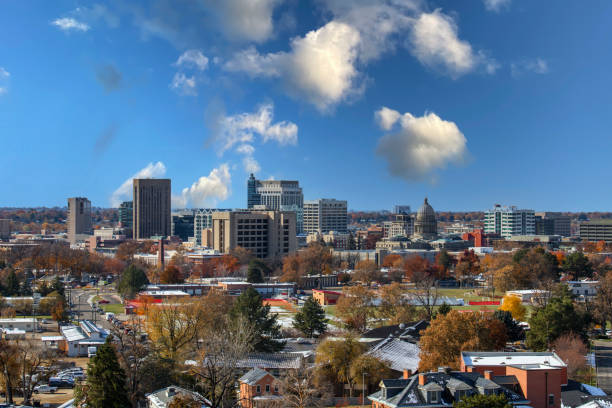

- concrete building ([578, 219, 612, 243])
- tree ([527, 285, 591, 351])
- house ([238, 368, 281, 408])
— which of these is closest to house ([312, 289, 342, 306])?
tree ([527, 285, 591, 351])

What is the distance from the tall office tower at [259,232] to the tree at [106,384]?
336ft

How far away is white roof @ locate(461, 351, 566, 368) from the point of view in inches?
1515

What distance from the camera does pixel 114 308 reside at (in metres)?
83.9

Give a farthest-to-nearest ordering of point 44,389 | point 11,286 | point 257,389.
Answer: point 11,286
point 44,389
point 257,389

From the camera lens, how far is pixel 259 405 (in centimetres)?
3747

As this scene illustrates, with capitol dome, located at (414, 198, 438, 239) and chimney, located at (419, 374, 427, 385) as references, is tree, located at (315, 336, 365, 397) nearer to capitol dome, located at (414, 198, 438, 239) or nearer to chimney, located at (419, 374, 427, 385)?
chimney, located at (419, 374, 427, 385)

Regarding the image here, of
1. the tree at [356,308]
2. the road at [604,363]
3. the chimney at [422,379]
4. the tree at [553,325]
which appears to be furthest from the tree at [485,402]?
the tree at [356,308]

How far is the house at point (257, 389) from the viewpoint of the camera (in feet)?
125

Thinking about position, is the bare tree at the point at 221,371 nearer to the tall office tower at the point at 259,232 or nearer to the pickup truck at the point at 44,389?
the pickup truck at the point at 44,389

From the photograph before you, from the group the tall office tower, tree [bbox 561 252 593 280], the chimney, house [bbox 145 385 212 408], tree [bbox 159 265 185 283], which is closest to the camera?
the chimney

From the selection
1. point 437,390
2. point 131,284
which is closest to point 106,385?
point 437,390

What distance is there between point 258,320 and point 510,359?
2032cm

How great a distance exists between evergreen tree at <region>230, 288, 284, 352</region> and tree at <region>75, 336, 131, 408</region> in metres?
13.5

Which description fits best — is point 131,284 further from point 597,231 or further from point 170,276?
point 597,231
